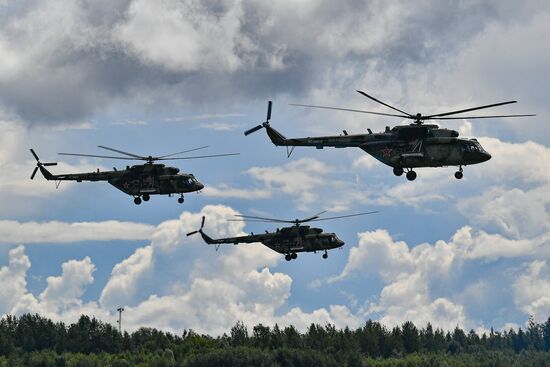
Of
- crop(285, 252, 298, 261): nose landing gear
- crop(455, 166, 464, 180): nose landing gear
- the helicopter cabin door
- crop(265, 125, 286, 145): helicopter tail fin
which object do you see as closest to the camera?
crop(455, 166, 464, 180): nose landing gear

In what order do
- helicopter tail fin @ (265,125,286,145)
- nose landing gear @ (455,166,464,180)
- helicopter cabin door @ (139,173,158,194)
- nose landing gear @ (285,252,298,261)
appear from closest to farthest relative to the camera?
nose landing gear @ (455,166,464,180)
helicopter tail fin @ (265,125,286,145)
helicopter cabin door @ (139,173,158,194)
nose landing gear @ (285,252,298,261)

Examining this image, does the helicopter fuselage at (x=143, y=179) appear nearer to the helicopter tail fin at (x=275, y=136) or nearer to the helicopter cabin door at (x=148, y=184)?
the helicopter cabin door at (x=148, y=184)

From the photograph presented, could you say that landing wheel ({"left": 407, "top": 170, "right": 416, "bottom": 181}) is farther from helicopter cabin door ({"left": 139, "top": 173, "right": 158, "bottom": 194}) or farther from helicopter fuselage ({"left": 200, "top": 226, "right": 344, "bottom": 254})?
helicopter fuselage ({"left": 200, "top": 226, "right": 344, "bottom": 254})

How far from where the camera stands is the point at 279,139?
9425 centimetres

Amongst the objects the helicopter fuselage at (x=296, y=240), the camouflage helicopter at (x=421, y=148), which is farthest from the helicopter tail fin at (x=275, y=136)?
the helicopter fuselage at (x=296, y=240)

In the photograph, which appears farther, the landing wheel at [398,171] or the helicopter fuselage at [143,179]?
the helicopter fuselage at [143,179]

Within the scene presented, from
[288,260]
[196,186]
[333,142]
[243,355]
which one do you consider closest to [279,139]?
[333,142]

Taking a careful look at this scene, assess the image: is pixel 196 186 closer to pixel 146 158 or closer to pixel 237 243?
pixel 146 158

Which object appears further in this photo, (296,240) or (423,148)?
(296,240)

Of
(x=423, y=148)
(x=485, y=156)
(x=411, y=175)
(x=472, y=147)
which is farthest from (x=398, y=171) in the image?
(x=485, y=156)

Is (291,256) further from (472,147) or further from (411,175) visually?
(472,147)

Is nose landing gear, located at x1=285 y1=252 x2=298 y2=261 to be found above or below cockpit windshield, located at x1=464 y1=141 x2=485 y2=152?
Answer: below

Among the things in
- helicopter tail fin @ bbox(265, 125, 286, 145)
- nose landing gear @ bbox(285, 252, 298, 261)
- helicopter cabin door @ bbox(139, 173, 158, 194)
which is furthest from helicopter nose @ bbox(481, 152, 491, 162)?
nose landing gear @ bbox(285, 252, 298, 261)

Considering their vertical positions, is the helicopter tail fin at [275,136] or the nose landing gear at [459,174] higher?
the helicopter tail fin at [275,136]
